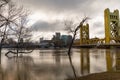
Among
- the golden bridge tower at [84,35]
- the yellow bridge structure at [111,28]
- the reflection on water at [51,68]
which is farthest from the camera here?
the golden bridge tower at [84,35]

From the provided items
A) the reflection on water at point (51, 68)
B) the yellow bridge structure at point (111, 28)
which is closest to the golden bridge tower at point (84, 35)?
the yellow bridge structure at point (111, 28)

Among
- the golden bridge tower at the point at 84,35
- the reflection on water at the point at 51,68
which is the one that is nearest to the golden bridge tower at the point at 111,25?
the golden bridge tower at the point at 84,35

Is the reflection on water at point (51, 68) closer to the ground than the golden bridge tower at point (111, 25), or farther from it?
closer to the ground

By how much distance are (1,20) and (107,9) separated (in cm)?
9498

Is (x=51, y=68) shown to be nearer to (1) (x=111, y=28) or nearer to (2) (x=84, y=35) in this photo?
(1) (x=111, y=28)

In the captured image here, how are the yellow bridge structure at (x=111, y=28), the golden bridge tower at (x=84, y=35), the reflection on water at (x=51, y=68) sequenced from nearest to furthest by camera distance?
1. the reflection on water at (x=51, y=68)
2. the yellow bridge structure at (x=111, y=28)
3. the golden bridge tower at (x=84, y=35)

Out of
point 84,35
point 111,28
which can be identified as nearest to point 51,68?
point 111,28

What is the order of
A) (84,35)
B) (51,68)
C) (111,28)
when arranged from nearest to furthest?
(51,68)
(111,28)
(84,35)

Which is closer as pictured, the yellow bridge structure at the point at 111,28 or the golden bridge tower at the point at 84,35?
the yellow bridge structure at the point at 111,28

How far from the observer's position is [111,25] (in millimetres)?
119312

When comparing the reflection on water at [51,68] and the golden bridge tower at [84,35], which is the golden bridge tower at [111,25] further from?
the reflection on water at [51,68]

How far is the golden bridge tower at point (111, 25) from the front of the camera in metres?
112

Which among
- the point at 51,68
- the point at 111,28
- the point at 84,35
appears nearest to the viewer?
the point at 51,68

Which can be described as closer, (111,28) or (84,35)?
(111,28)
